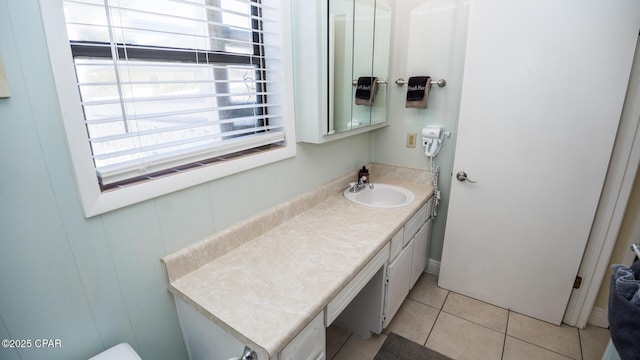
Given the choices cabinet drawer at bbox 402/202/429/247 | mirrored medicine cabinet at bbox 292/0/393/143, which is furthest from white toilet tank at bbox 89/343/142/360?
cabinet drawer at bbox 402/202/429/247

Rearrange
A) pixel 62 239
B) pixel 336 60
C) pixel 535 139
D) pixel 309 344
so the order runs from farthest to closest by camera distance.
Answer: pixel 535 139 → pixel 336 60 → pixel 309 344 → pixel 62 239

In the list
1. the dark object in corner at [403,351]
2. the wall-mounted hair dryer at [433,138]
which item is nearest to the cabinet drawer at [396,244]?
the dark object in corner at [403,351]

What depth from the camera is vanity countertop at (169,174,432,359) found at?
1.00 metres

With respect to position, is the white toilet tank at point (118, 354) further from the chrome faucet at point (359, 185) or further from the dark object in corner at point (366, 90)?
the dark object in corner at point (366, 90)

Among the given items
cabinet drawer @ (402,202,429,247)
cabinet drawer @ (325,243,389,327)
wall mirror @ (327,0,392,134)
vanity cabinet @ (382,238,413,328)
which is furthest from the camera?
cabinet drawer @ (402,202,429,247)

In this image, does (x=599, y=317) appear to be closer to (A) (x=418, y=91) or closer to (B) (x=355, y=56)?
(A) (x=418, y=91)

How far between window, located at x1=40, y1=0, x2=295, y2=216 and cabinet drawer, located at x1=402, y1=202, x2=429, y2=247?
0.93 metres

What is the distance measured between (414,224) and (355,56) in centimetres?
114

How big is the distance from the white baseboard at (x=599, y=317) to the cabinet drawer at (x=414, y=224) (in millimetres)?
1223

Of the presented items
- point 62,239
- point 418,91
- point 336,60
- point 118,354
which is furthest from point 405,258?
point 62,239

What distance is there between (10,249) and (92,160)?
1.01 ft

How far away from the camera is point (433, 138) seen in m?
2.21

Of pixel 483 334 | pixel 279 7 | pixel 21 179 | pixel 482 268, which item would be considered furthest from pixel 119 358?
pixel 482 268

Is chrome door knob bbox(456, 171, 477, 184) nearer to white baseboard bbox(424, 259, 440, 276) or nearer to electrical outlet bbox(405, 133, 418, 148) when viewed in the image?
electrical outlet bbox(405, 133, 418, 148)
